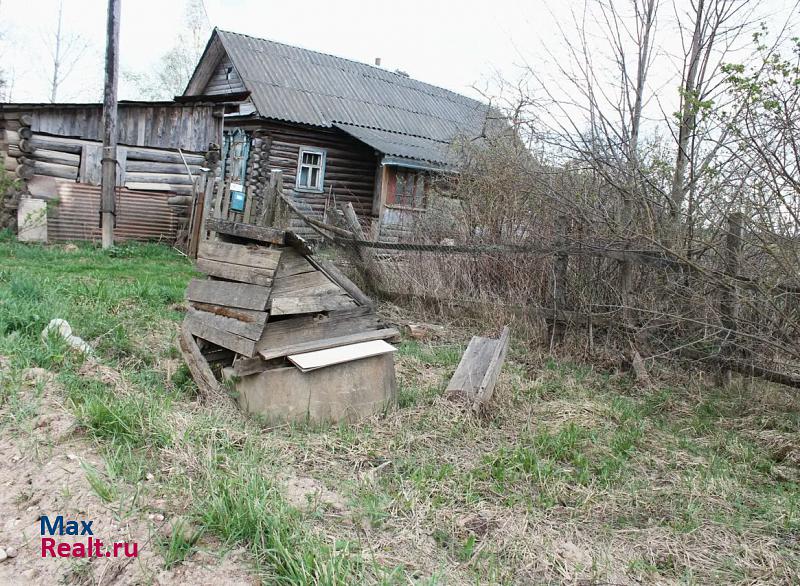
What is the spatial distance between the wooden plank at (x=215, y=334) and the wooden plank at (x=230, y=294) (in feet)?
0.42

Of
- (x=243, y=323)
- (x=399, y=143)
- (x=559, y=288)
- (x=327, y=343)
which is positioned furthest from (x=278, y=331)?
(x=399, y=143)

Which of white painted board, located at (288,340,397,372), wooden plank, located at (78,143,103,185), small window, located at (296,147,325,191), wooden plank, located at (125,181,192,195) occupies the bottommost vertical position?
white painted board, located at (288,340,397,372)

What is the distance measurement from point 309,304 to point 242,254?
24.3 inches

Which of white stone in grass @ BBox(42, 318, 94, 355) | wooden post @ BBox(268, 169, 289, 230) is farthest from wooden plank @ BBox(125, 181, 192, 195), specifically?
white stone in grass @ BBox(42, 318, 94, 355)

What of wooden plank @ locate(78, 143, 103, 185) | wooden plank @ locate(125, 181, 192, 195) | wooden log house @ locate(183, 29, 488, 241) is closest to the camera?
wooden plank @ locate(78, 143, 103, 185)

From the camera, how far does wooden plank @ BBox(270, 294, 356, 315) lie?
426 centimetres

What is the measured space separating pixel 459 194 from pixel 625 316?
12.7 feet

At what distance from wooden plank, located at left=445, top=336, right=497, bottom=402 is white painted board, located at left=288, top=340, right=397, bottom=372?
1.95 feet

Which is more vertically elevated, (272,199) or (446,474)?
(272,199)

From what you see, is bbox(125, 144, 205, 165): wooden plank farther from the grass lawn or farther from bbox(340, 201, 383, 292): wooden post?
the grass lawn

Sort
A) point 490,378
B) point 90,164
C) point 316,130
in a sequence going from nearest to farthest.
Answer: point 490,378 < point 90,164 < point 316,130

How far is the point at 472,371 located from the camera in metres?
4.84

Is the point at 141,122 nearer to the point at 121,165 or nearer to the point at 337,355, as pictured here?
the point at 121,165

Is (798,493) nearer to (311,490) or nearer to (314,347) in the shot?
(311,490)
